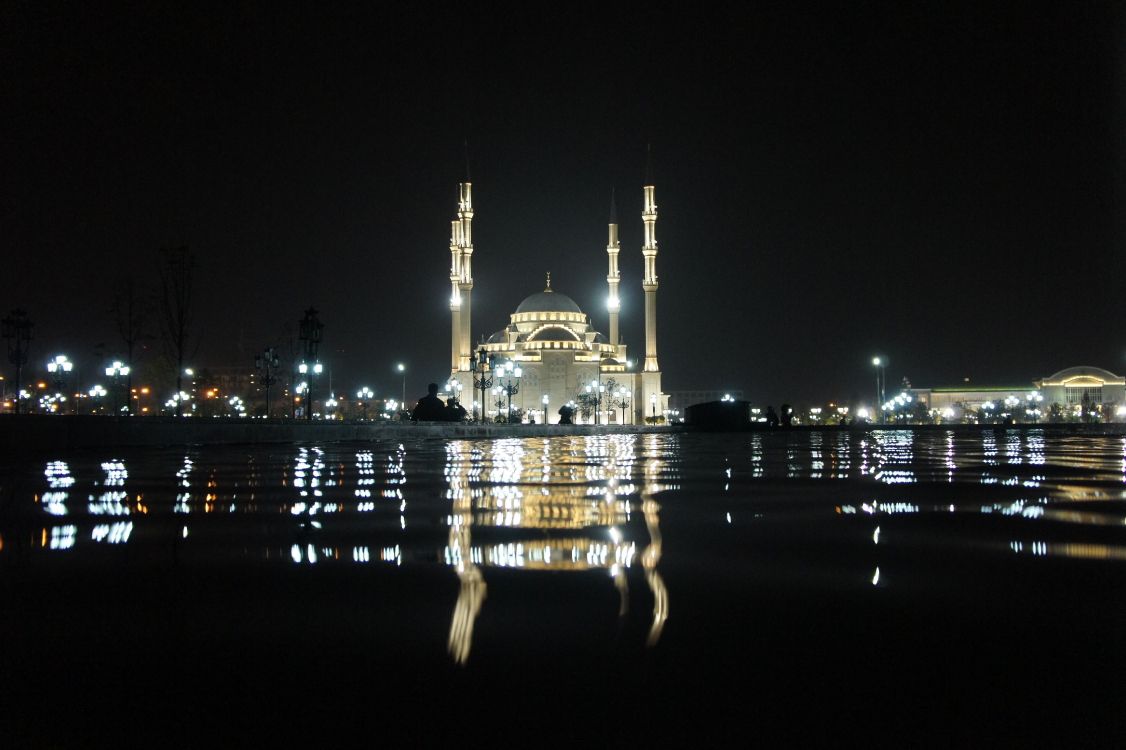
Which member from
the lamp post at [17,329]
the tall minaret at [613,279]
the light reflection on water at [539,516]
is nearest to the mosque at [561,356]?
the tall minaret at [613,279]

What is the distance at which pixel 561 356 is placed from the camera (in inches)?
4715

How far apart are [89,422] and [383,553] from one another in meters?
18.2

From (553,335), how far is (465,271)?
19196 millimetres

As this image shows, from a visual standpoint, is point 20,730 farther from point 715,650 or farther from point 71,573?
point 71,573

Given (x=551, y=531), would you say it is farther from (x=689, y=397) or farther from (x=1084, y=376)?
(x=689, y=397)

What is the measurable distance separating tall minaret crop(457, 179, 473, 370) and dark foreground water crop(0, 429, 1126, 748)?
340 feet

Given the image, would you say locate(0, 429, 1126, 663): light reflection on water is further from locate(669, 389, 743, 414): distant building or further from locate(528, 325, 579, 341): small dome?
locate(669, 389, 743, 414): distant building

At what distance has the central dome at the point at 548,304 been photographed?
132750 millimetres

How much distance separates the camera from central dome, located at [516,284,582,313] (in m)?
133

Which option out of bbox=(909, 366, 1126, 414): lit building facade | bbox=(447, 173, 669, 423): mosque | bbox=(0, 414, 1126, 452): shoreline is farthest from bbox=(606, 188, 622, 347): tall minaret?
bbox=(0, 414, 1126, 452): shoreline

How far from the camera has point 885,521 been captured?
203 inches

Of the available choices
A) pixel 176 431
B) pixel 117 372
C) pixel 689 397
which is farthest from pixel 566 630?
pixel 689 397

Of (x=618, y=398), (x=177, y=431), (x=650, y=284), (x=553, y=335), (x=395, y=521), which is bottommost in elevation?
(x=395, y=521)

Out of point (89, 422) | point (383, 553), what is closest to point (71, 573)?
point (383, 553)
